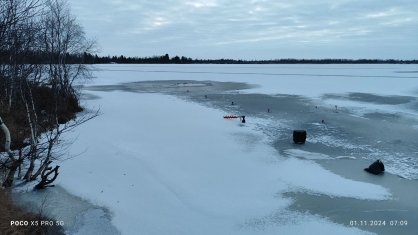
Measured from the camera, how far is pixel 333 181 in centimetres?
793

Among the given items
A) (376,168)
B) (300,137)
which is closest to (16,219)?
(376,168)

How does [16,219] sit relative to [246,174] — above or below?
above

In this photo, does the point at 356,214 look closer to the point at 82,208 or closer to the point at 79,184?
the point at 82,208

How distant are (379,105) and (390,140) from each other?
Result: 9163 mm

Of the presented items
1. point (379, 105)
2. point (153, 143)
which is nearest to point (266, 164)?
point (153, 143)

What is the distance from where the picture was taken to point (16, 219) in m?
5.39

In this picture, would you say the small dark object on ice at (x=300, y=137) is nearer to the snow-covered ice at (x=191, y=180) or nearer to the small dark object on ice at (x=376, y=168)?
the snow-covered ice at (x=191, y=180)

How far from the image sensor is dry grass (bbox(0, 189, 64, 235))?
488 centimetres

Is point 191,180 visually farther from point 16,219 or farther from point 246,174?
point 16,219


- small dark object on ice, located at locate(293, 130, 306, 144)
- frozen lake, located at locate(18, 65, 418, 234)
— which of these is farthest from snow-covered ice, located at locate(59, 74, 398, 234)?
small dark object on ice, located at locate(293, 130, 306, 144)

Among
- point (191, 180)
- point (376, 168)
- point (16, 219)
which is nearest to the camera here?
point (16, 219)

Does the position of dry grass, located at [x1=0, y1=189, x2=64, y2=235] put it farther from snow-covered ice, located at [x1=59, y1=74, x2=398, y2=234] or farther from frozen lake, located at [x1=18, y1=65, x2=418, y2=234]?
snow-covered ice, located at [x1=59, y1=74, x2=398, y2=234]

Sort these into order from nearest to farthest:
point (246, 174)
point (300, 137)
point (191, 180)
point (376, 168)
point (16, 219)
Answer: point (16, 219) → point (191, 180) → point (246, 174) → point (376, 168) → point (300, 137)

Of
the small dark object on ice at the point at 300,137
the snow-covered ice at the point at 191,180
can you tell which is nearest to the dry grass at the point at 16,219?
the snow-covered ice at the point at 191,180
